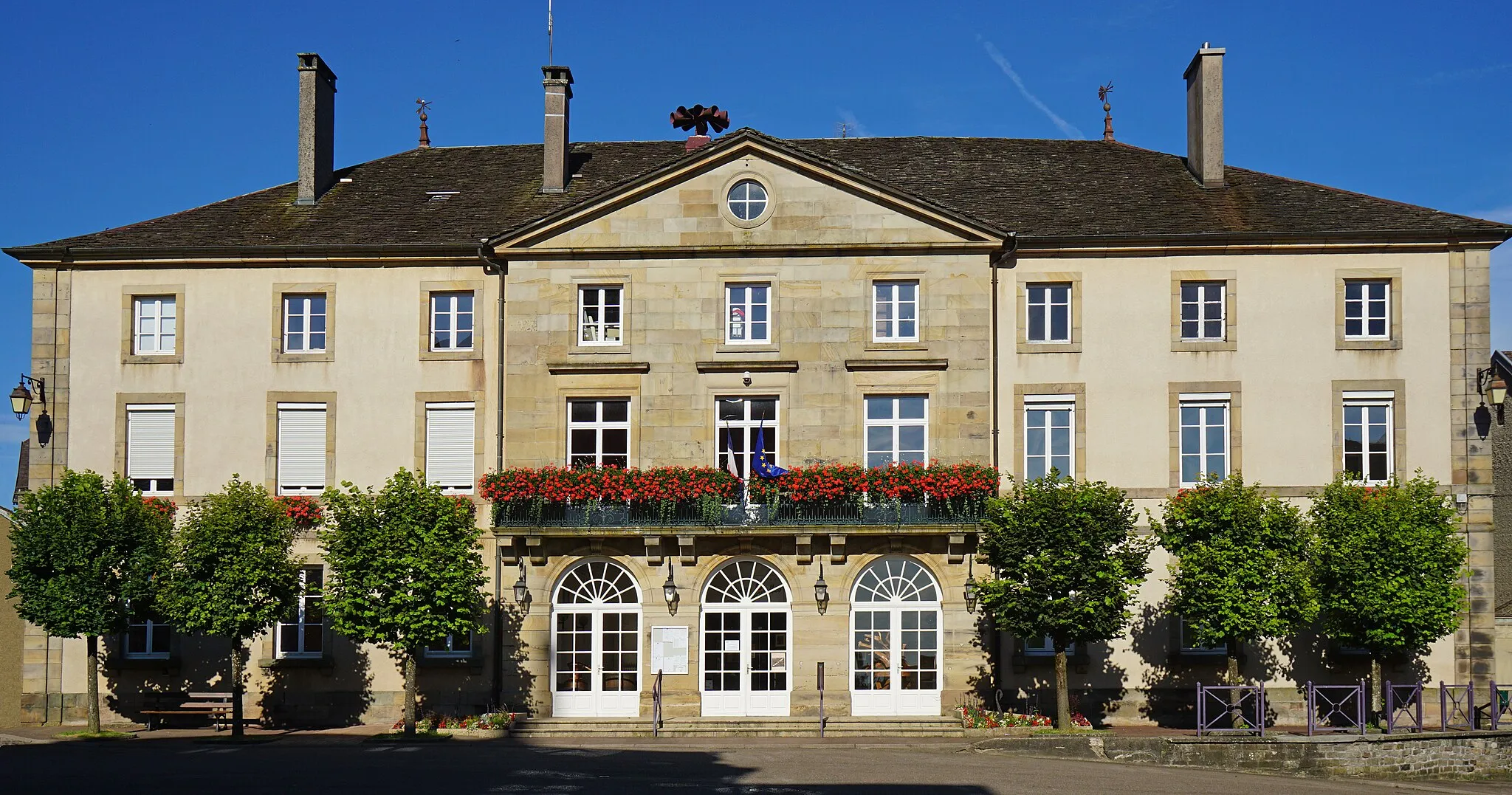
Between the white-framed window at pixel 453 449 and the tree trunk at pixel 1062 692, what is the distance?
37.7 feet

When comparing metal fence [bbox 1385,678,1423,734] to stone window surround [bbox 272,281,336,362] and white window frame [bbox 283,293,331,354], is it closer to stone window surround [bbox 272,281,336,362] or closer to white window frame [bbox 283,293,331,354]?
stone window surround [bbox 272,281,336,362]

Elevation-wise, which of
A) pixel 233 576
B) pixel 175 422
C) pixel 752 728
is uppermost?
pixel 175 422

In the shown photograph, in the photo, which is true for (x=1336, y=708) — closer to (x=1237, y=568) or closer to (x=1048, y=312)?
(x=1237, y=568)

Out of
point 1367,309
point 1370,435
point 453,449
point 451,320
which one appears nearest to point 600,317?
point 451,320

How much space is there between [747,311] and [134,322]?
39.5ft

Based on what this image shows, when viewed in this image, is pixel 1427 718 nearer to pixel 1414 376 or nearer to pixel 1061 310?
pixel 1414 376

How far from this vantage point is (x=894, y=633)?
1143 inches

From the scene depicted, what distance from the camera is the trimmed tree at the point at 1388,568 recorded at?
2695cm

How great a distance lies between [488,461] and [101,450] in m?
7.55

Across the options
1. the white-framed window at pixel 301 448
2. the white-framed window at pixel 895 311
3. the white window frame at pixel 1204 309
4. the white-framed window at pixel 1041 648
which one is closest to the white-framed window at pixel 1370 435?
the white window frame at pixel 1204 309

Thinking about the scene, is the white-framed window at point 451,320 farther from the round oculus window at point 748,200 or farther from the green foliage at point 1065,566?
the green foliage at point 1065,566

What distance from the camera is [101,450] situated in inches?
1201

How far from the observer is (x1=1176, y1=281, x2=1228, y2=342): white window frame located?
30.0 metres

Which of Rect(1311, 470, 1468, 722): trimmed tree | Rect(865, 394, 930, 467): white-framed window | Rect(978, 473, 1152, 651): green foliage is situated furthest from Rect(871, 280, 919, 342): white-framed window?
Rect(1311, 470, 1468, 722): trimmed tree
